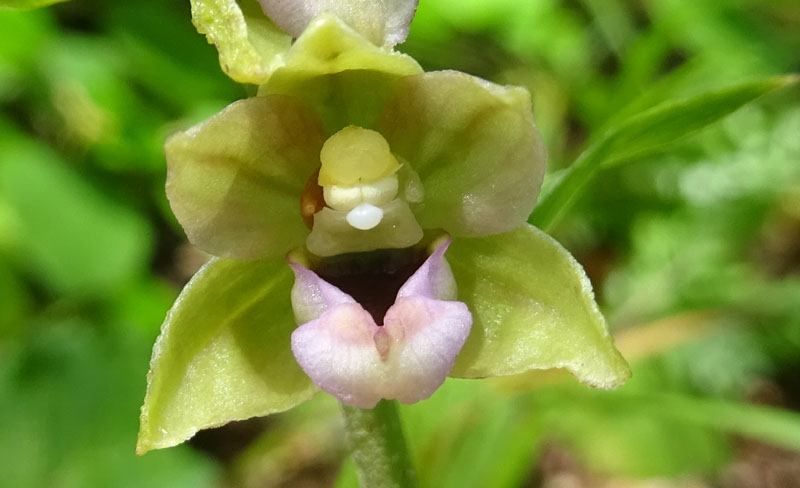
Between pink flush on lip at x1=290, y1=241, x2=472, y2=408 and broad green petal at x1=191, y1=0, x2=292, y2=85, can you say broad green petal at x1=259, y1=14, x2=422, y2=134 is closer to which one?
broad green petal at x1=191, y1=0, x2=292, y2=85

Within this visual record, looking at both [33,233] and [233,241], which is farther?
[33,233]

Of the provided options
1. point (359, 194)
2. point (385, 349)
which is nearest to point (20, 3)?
point (359, 194)

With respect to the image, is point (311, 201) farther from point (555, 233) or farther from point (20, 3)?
point (555, 233)

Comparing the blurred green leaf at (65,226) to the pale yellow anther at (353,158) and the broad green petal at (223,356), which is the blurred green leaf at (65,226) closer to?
the broad green petal at (223,356)

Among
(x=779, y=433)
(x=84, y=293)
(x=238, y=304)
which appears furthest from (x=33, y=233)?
(x=779, y=433)

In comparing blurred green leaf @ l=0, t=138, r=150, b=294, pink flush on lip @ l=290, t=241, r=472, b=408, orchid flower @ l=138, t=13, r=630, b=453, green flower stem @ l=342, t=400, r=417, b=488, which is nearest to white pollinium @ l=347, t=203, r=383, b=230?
→ orchid flower @ l=138, t=13, r=630, b=453

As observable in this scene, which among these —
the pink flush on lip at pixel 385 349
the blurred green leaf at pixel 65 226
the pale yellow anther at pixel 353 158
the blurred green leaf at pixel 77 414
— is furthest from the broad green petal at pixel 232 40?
the blurred green leaf at pixel 65 226

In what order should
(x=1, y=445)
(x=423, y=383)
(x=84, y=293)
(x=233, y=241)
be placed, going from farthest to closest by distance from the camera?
1. (x=84, y=293)
2. (x=1, y=445)
3. (x=233, y=241)
4. (x=423, y=383)

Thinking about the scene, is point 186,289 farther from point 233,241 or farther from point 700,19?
point 700,19
